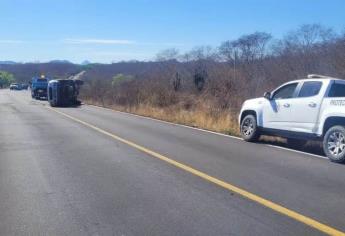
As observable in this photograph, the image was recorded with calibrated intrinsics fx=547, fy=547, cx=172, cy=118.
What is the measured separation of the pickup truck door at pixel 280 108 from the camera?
43.3ft

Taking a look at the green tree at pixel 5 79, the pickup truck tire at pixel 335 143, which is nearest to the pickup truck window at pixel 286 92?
the pickup truck tire at pixel 335 143

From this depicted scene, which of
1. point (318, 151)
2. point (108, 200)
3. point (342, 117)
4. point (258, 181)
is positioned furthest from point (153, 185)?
point (318, 151)

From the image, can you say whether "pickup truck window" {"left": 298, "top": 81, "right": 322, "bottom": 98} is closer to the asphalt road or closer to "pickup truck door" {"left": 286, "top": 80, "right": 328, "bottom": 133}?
"pickup truck door" {"left": 286, "top": 80, "right": 328, "bottom": 133}

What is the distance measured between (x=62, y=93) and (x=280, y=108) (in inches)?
1041

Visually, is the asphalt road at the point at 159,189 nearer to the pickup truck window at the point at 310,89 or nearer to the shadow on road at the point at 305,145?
the shadow on road at the point at 305,145

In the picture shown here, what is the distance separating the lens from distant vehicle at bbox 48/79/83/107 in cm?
3741

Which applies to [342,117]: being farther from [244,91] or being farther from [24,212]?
[244,91]

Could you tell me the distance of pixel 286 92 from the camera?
45.0ft

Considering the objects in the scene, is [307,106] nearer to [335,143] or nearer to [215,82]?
[335,143]

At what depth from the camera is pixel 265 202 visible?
7.18 meters

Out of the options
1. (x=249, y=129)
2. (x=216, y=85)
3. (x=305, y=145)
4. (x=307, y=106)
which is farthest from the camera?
(x=216, y=85)

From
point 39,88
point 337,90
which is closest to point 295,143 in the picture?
point 337,90

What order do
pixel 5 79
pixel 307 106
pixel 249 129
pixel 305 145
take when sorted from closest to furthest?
1. pixel 307 106
2. pixel 305 145
3. pixel 249 129
4. pixel 5 79

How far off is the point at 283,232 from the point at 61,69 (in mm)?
151382
